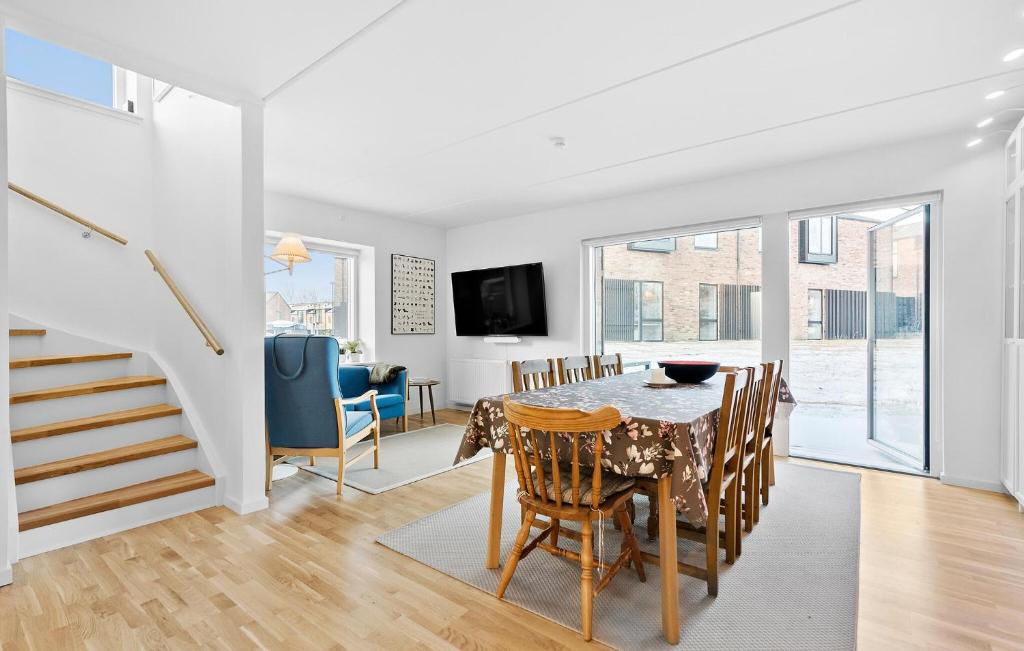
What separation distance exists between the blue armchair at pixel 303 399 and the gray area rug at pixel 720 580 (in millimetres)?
916

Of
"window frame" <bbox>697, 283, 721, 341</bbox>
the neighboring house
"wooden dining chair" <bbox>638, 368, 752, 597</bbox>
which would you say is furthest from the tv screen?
"wooden dining chair" <bbox>638, 368, 752, 597</bbox>

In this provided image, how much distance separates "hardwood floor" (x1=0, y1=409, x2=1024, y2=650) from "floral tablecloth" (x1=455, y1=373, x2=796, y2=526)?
64 cm

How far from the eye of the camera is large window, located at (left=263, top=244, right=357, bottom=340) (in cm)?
532

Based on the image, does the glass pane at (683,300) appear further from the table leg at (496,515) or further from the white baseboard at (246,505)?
the white baseboard at (246,505)

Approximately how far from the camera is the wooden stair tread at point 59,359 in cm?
308

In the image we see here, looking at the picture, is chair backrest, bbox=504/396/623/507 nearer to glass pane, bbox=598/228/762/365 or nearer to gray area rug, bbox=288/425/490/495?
gray area rug, bbox=288/425/490/495

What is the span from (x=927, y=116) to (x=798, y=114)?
85cm

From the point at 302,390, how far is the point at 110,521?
3.84ft

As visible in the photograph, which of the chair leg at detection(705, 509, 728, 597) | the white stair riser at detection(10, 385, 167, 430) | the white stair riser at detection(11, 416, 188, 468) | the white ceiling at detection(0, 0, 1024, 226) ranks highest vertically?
the white ceiling at detection(0, 0, 1024, 226)

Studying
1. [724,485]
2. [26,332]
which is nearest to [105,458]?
[26,332]

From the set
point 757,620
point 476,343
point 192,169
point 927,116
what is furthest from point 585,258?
point 757,620

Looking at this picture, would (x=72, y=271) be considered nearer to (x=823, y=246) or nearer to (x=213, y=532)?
(x=213, y=532)

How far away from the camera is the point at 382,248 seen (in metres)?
5.96

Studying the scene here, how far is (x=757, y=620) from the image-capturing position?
6.17 feet
